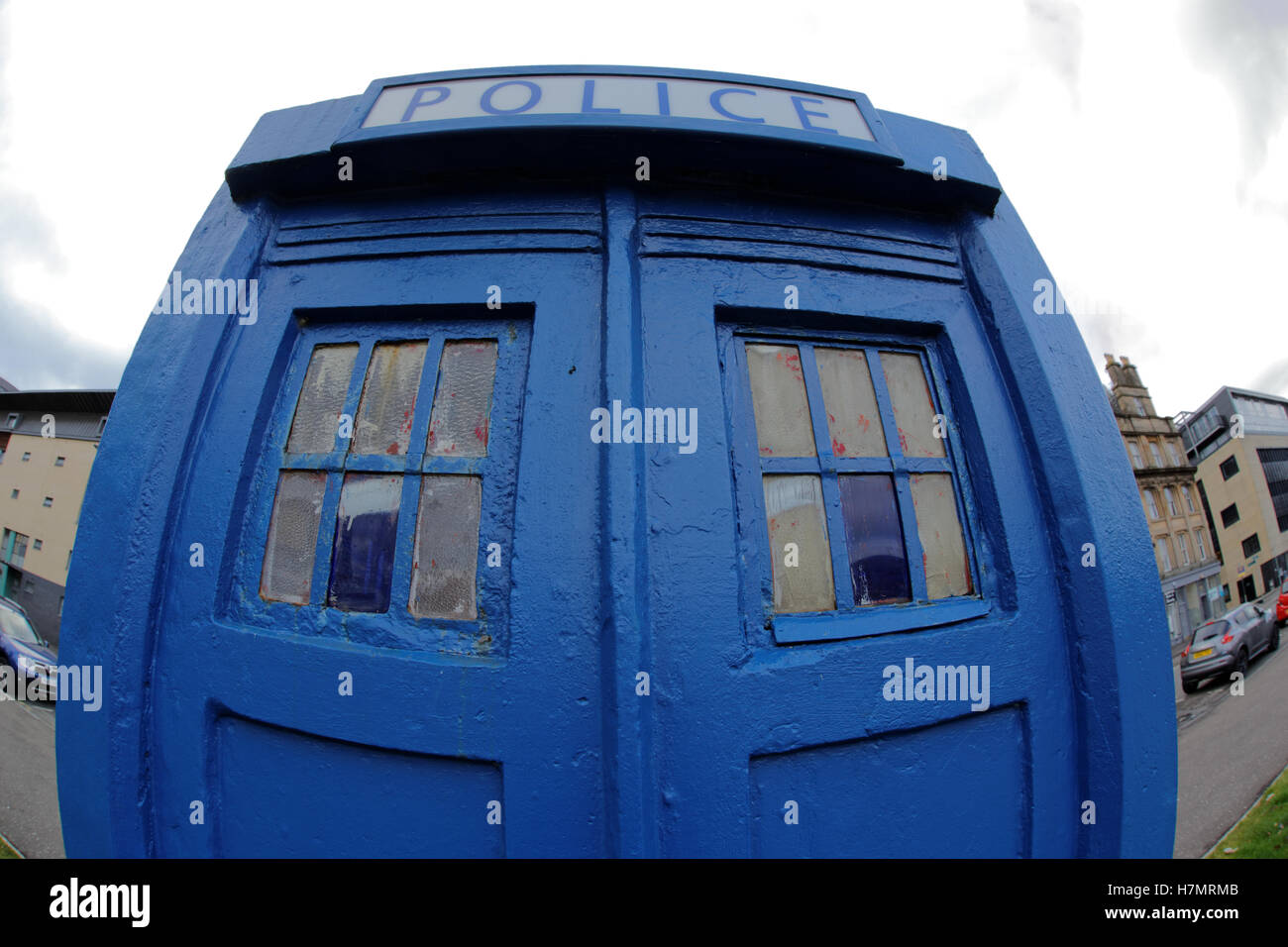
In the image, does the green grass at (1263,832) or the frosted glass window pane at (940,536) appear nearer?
the frosted glass window pane at (940,536)

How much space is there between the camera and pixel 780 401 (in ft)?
6.24

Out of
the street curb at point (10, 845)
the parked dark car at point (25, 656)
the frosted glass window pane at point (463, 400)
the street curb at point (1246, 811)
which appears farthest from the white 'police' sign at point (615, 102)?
the parked dark car at point (25, 656)

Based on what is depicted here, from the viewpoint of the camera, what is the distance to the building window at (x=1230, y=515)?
1883 centimetres

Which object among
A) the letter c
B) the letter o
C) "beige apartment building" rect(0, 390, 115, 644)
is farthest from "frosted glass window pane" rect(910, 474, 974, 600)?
"beige apartment building" rect(0, 390, 115, 644)

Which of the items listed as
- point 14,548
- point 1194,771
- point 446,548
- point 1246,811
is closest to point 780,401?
point 446,548

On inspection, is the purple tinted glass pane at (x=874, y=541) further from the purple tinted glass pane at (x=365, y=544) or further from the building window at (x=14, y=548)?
the building window at (x=14, y=548)

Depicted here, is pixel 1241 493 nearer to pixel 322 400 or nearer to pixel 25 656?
pixel 322 400

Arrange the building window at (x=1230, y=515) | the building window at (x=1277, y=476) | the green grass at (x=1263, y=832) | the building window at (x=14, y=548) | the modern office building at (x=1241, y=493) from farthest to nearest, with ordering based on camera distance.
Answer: the building window at (x=1230, y=515), the modern office building at (x=1241, y=493), the building window at (x=1277, y=476), the building window at (x=14, y=548), the green grass at (x=1263, y=832)

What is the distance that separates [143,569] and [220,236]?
1.60m

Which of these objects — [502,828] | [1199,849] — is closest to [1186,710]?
[1199,849]

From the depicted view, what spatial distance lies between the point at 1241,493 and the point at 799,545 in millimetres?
28378

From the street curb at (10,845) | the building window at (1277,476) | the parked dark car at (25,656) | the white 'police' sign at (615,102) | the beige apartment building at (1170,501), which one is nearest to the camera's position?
the white 'police' sign at (615,102)
